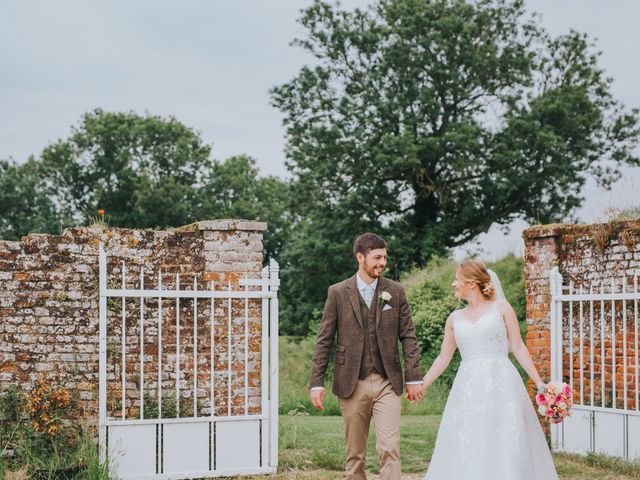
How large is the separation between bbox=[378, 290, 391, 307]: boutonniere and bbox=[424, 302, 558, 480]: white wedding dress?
1.56 feet

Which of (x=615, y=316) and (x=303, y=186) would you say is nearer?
(x=615, y=316)

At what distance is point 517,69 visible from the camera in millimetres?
25141

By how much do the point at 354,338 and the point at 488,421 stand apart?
102 cm

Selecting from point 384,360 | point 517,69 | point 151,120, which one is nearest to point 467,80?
point 517,69

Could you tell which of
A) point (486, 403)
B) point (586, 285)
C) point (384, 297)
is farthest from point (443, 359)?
point (586, 285)

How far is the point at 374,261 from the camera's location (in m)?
5.56

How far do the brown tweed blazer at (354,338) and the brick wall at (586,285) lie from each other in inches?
121

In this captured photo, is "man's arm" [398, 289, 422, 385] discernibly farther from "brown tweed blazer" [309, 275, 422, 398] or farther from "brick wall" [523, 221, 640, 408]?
"brick wall" [523, 221, 640, 408]

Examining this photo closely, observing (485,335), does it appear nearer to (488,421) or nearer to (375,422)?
(488,421)

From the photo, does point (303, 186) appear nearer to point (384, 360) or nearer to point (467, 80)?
point (467, 80)

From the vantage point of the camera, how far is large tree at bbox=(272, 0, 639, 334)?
2398 centimetres

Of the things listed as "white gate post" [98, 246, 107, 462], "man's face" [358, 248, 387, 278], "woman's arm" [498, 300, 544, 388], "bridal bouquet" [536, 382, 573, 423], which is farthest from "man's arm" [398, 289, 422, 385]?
"white gate post" [98, 246, 107, 462]

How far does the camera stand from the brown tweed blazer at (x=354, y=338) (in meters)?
5.55

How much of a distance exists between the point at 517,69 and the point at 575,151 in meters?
3.02
